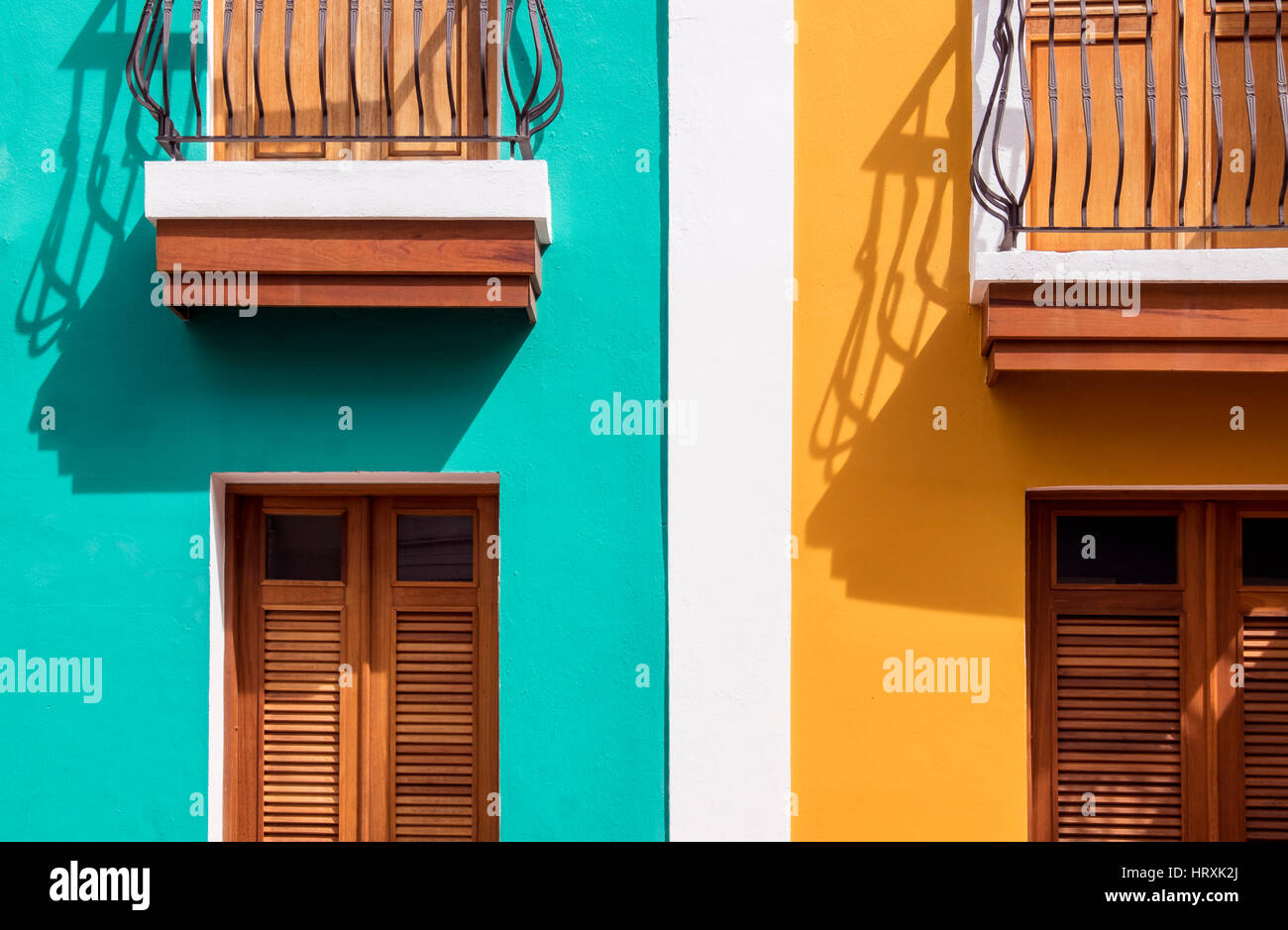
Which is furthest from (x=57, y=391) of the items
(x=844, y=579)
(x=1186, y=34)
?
(x=1186, y=34)

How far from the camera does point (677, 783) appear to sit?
4.22 metres

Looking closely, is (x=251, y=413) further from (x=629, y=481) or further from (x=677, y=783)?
(x=677, y=783)

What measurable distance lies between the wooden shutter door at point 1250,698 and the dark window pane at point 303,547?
3.94 m

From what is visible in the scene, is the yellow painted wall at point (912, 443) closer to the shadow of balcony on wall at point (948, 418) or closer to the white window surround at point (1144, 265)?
the shadow of balcony on wall at point (948, 418)

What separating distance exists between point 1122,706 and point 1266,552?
933 mm

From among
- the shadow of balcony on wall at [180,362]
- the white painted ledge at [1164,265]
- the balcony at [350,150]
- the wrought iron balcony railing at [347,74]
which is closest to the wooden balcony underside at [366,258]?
the balcony at [350,150]

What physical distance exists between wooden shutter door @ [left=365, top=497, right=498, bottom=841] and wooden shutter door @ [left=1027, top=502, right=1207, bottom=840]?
95.6 inches

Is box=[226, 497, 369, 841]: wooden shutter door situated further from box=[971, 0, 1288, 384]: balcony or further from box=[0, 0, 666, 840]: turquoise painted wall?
box=[971, 0, 1288, 384]: balcony

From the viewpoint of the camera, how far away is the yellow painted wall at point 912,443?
13.7 feet

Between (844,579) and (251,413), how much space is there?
265 cm

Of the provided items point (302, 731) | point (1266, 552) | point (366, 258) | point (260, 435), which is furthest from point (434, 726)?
point (1266, 552)

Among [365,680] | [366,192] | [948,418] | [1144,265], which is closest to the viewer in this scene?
[1144,265]

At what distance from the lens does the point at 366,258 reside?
4043 millimetres

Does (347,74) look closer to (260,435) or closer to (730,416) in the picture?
(260,435)
